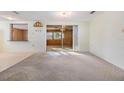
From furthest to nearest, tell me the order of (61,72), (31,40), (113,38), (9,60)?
1. (31,40)
2. (9,60)
3. (113,38)
4. (61,72)

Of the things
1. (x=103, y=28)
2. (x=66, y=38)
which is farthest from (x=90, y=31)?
(x=66, y=38)

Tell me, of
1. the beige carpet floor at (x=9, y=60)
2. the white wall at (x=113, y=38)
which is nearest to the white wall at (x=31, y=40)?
the beige carpet floor at (x=9, y=60)

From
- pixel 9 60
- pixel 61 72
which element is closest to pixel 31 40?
pixel 9 60

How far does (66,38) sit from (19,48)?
7.38 meters

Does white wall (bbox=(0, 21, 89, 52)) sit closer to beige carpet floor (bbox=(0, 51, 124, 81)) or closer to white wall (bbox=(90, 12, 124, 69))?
white wall (bbox=(90, 12, 124, 69))

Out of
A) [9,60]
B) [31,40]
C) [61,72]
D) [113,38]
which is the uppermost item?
[31,40]

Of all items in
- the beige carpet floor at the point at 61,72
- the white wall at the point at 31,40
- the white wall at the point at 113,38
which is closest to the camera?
the beige carpet floor at the point at 61,72

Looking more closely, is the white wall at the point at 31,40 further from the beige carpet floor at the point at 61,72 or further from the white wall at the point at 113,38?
the beige carpet floor at the point at 61,72

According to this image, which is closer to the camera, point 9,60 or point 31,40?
point 9,60

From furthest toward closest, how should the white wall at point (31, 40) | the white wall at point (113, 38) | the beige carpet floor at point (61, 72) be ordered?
the white wall at point (31, 40) < the white wall at point (113, 38) < the beige carpet floor at point (61, 72)

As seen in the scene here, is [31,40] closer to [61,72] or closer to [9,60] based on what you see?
[9,60]

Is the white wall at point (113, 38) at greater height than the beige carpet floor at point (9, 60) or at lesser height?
greater

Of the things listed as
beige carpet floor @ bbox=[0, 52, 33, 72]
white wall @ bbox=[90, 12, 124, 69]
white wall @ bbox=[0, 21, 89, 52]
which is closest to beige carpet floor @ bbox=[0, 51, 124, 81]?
beige carpet floor @ bbox=[0, 52, 33, 72]
